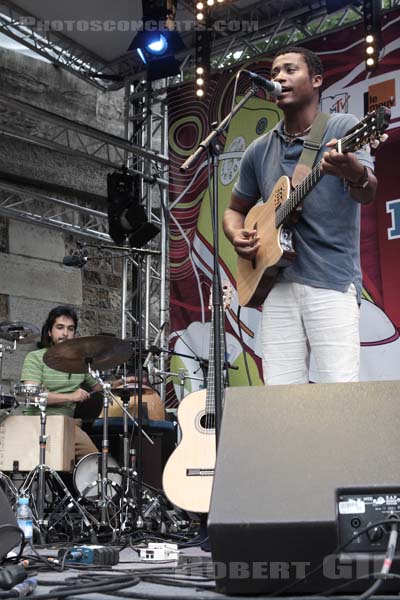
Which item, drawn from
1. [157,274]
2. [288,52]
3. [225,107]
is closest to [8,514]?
[288,52]

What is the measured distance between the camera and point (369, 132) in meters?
2.18

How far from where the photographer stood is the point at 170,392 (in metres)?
6.76

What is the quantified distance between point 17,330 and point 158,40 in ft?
10.4

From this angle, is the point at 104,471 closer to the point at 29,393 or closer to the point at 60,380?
the point at 29,393

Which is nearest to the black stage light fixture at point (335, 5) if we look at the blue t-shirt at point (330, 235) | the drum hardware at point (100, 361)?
the drum hardware at point (100, 361)

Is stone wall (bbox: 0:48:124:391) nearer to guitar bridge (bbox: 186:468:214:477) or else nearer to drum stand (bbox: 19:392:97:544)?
drum stand (bbox: 19:392:97:544)

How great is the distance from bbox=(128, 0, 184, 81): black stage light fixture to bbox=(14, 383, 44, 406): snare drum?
335 cm

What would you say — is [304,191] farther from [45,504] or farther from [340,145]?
[45,504]

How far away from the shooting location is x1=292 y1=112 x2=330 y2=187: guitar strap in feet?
8.50

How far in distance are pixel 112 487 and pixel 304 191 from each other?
121 inches

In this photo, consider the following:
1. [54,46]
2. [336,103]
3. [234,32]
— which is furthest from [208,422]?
[54,46]

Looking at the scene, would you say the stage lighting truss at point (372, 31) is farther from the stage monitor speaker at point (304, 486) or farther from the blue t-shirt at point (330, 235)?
the stage monitor speaker at point (304, 486)

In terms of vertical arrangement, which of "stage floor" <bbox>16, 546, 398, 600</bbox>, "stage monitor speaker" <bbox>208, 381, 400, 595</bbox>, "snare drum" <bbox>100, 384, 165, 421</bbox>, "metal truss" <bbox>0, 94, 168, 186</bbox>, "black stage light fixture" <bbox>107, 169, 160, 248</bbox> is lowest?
"stage floor" <bbox>16, 546, 398, 600</bbox>

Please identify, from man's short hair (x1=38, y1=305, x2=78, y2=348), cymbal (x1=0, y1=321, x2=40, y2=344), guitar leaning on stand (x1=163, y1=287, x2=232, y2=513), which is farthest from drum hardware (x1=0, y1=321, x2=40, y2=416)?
guitar leaning on stand (x1=163, y1=287, x2=232, y2=513)
